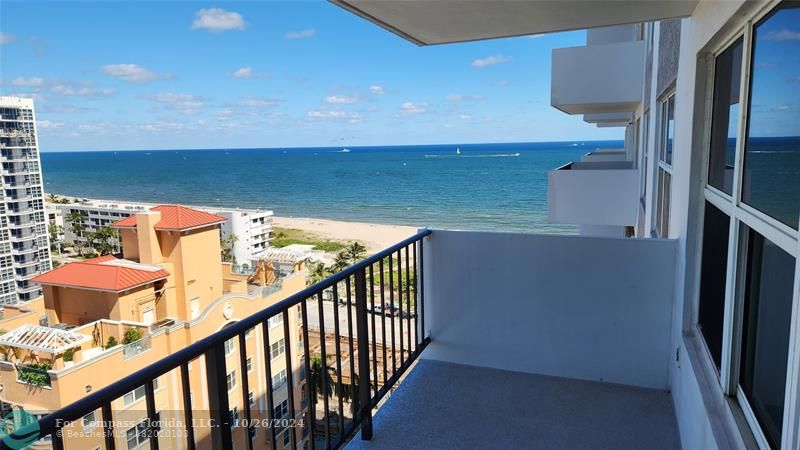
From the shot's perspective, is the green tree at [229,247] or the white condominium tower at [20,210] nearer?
the white condominium tower at [20,210]

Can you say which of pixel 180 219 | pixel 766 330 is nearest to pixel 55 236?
pixel 180 219

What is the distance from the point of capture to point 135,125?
A: 231ft

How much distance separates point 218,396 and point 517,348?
6.67 ft

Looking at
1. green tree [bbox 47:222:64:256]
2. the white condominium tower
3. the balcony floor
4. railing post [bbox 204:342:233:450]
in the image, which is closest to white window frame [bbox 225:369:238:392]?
railing post [bbox 204:342:233:450]

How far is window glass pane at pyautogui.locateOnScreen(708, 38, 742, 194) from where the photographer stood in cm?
147

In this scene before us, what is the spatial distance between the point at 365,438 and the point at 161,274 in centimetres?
1676

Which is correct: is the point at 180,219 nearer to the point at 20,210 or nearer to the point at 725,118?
the point at 20,210

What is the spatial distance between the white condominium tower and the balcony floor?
31.2m

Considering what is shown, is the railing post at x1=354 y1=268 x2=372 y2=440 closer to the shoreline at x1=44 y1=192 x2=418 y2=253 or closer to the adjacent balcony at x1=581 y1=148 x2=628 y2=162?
the adjacent balcony at x1=581 y1=148 x2=628 y2=162

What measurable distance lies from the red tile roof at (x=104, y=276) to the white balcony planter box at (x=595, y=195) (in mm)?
14842

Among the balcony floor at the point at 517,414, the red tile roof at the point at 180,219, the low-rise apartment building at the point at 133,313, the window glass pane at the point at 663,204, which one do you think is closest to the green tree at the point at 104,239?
the low-rise apartment building at the point at 133,313

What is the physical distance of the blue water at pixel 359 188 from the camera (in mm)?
35469

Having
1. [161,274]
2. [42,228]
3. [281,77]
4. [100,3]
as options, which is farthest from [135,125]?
[161,274]

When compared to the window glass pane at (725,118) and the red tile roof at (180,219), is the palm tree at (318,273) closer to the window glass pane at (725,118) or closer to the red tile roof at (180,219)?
the red tile roof at (180,219)
